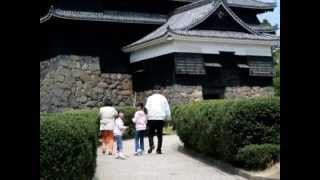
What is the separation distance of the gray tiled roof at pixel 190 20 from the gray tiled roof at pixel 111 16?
0.69 metres

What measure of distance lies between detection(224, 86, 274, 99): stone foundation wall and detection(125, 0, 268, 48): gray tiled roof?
105 inches

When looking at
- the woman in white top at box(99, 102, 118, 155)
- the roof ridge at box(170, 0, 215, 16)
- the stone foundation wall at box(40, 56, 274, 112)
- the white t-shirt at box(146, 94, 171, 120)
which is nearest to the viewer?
the white t-shirt at box(146, 94, 171, 120)

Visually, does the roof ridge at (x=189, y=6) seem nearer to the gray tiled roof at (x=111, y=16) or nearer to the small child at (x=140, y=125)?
the gray tiled roof at (x=111, y=16)

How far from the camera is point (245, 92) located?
28.1 m

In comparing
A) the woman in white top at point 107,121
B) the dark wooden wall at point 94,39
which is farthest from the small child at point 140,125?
the dark wooden wall at point 94,39

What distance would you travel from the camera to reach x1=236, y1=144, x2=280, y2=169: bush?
454 inches

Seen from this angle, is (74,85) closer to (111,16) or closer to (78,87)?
(78,87)

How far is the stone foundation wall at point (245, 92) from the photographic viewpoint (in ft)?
90.2

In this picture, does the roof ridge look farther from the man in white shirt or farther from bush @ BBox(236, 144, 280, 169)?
bush @ BBox(236, 144, 280, 169)

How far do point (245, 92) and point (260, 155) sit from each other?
16785mm

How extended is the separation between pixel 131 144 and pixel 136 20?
1064cm

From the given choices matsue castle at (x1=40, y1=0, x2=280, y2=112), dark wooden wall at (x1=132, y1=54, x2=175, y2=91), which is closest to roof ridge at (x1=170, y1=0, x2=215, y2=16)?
matsue castle at (x1=40, y1=0, x2=280, y2=112)

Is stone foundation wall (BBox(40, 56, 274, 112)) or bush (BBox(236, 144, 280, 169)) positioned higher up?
stone foundation wall (BBox(40, 56, 274, 112))
